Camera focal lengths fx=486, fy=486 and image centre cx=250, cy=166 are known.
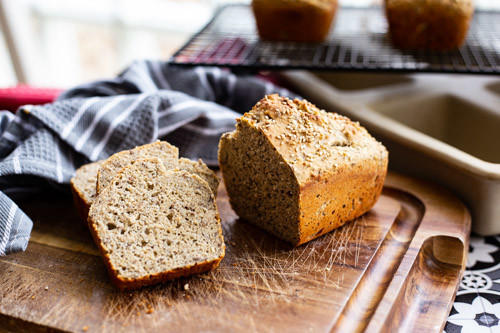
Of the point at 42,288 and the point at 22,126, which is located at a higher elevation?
the point at 22,126

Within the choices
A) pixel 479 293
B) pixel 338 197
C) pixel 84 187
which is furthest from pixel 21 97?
pixel 479 293

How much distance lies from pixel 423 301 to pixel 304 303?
43 cm

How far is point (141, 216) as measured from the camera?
1.70 m

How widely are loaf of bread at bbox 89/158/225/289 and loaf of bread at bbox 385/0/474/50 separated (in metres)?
1.44

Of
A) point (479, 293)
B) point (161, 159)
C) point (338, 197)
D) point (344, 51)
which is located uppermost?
point (344, 51)

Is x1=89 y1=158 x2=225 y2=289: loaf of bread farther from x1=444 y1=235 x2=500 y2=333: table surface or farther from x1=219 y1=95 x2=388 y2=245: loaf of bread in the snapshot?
x1=444 y1=235 x2=500 y2=333: table surface

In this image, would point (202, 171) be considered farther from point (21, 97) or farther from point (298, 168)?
point (21, 97)

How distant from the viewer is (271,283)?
1.64m

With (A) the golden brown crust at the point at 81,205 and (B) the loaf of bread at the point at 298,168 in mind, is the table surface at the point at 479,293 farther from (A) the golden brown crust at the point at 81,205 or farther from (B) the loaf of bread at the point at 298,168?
(A) the golden brown crust at the point at 81,205

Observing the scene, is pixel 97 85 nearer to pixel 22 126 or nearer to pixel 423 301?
pixel 22 126

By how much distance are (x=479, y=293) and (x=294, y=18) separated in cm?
163

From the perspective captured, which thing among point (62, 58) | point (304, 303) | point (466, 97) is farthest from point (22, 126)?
point (62, 58)

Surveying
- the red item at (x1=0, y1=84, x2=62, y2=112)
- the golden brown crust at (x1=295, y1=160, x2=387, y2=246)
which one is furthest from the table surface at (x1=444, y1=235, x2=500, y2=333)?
the red item at (x1=0, y1=84, x2=62, y2=112)

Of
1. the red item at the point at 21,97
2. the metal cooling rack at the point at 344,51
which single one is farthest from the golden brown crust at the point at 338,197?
the red item at the point at 21,97
